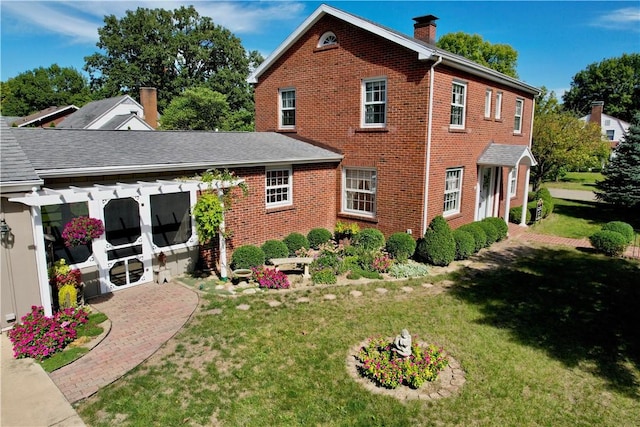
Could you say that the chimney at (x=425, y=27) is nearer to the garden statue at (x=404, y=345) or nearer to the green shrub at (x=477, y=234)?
the green shrub at (x=477, y=234)

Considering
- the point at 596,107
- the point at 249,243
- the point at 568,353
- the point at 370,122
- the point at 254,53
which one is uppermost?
the point at 254,53

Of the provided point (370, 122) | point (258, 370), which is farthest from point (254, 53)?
point (258, 370)

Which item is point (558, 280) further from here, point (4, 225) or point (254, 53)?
point (254, 53)

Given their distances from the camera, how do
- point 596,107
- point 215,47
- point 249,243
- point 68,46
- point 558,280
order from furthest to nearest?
point 215,47 → point 596,107 → point 68,46 → point 249,243 → point 558,280

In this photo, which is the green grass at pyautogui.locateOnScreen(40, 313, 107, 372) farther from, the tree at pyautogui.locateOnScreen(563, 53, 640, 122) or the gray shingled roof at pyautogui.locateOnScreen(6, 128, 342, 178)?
the tree at pyautogui.locateOnScreen(563, 53, 640, 122)

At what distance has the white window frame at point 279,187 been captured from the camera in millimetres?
13601

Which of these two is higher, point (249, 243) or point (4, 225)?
point (4, 225)

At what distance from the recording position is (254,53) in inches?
2277

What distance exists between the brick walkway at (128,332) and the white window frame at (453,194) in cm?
961

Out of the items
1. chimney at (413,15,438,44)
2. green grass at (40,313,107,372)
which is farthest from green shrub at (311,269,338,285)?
chimney at (413,15,438,44)

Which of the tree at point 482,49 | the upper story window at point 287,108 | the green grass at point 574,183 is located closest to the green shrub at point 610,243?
the upper story window at point 287,108

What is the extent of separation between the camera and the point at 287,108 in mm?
17594

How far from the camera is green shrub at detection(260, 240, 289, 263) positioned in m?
12.9

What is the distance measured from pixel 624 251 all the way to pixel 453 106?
26.8 feet
